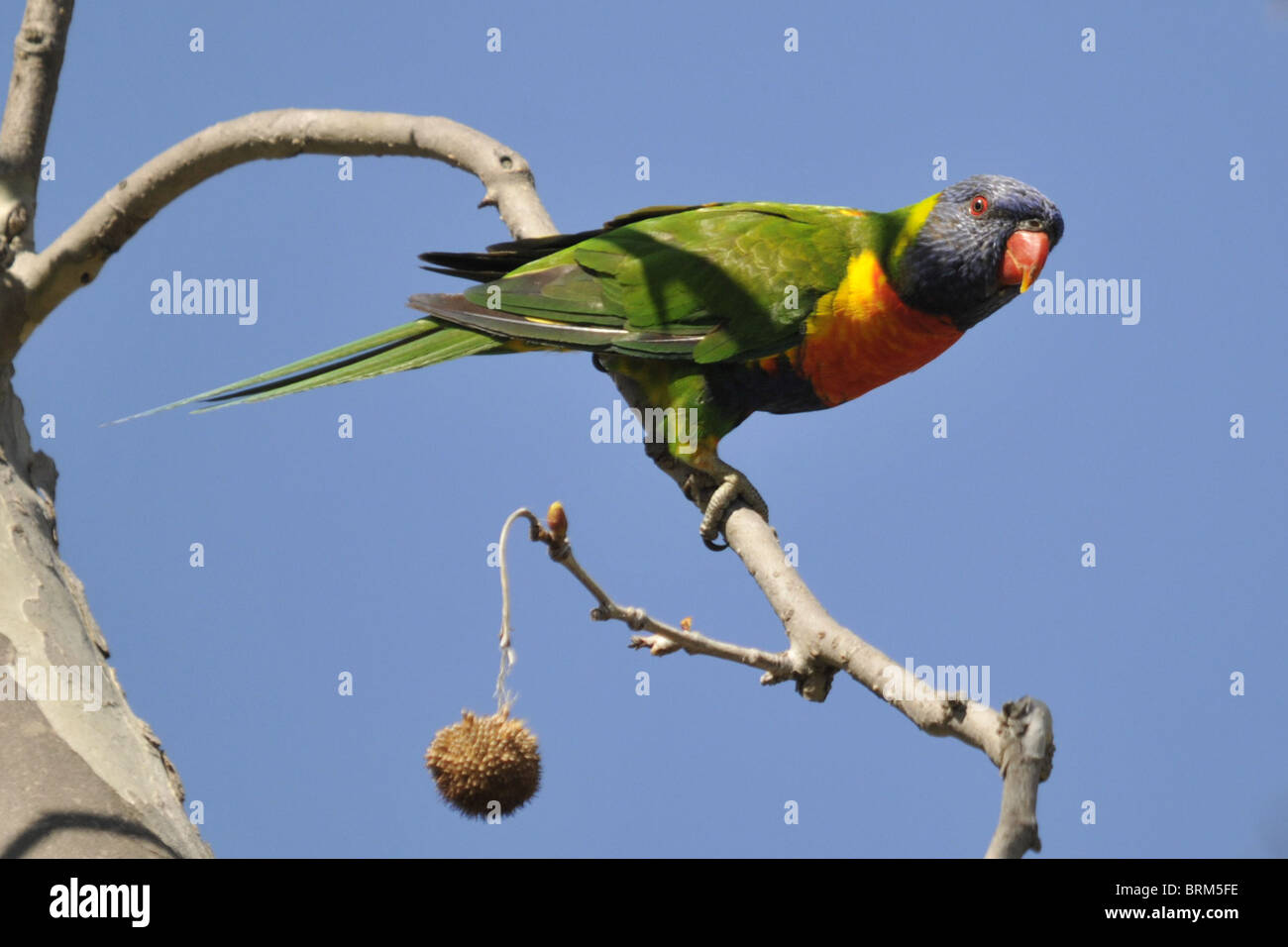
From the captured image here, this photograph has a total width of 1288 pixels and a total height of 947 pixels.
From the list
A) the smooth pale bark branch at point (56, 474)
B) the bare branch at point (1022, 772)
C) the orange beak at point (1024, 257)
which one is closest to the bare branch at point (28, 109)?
the smooth pale bark branch at point (56, 474)

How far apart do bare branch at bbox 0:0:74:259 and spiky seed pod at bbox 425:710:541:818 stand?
290cm

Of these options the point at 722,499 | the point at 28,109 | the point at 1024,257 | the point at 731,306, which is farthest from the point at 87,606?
the point at 1024,257

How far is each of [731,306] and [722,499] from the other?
91cm

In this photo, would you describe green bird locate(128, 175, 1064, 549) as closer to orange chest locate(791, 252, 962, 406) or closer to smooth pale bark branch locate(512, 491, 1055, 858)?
orange chest locate(791, 252, 962, 406)

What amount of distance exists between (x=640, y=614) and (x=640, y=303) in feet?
6.80

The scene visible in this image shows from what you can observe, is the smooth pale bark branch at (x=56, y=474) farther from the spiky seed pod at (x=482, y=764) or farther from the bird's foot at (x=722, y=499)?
the bird's foot at (x=722, y=499)

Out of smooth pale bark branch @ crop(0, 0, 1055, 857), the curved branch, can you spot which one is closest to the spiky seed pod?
smooth pale bark branch @ crop(0, 0, 1055, 857)

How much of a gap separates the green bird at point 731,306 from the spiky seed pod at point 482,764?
1.26 meters

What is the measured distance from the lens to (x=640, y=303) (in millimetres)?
4641

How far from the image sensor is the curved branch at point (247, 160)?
4805 millimetres

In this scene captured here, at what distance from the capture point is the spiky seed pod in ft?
11.1

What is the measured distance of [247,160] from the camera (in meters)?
5.07

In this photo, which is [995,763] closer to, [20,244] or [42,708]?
[42,708]
